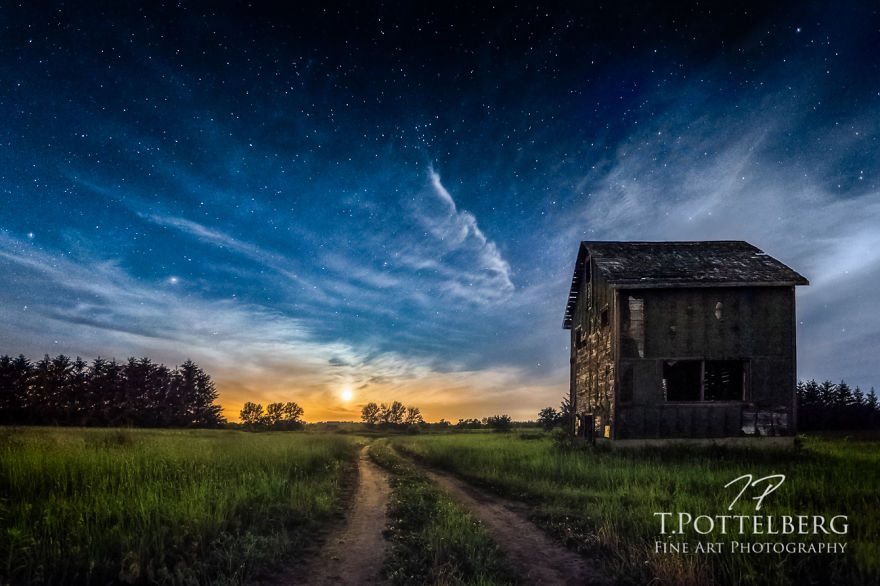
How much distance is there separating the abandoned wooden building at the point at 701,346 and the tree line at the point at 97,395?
158ft

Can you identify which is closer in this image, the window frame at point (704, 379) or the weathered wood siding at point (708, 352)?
the weathered wood siding at point (708, 352)

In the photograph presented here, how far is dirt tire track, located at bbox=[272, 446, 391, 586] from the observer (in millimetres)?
6242

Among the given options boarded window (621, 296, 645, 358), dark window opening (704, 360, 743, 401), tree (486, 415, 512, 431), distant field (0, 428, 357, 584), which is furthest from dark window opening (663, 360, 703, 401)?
tree (486, 415, 512, 431)

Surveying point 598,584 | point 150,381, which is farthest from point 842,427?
point 150,381

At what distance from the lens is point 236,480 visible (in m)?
10.2

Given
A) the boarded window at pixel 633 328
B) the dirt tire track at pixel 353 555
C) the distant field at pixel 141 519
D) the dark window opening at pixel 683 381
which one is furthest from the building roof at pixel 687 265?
the distant field at pixel 141 519

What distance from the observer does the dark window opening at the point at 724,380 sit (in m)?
19.3

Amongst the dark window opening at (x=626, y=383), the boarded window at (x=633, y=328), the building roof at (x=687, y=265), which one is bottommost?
the dark window opening at (x=626, y=383)

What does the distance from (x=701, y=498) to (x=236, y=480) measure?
10037 mm

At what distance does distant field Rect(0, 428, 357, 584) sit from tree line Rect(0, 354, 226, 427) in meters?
44.3

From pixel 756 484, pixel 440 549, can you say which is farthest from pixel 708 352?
pixel 440 549

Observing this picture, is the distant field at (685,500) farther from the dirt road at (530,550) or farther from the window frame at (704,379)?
the window frame at (704,379)

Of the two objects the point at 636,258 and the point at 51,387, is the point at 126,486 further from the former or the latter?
the point at 51,387

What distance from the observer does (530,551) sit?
293 inches
